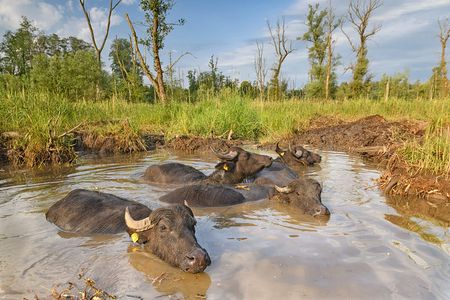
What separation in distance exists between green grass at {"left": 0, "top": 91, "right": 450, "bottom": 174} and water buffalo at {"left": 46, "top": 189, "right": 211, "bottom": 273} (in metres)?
4.41

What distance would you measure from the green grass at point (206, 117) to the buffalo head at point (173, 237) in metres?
4.67

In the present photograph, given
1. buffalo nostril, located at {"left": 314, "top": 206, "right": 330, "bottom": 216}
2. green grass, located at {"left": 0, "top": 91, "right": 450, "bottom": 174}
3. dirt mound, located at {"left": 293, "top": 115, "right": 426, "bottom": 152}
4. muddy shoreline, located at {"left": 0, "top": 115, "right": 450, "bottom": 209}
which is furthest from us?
dirt mound, located at {"left": 293, "top": 115, "right": 426, "bottom": 152}

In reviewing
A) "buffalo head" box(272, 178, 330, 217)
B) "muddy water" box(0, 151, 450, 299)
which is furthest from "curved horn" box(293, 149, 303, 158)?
"buffalo head" box(272, 178, 330, 217)

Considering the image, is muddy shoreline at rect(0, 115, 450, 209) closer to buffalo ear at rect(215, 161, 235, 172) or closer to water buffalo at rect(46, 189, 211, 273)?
buffalo ear at rect(215, 161, 235, 172)

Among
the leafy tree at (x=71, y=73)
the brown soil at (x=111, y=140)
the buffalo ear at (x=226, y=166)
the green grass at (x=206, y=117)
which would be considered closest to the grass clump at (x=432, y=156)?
the green grass at (x=206, y=117)

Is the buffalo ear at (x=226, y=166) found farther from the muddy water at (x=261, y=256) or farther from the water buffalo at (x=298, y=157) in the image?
the water buffalo at (x=298, y=157)

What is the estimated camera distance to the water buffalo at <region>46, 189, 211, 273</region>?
3.85 metres

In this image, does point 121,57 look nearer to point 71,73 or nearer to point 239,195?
point 71,73

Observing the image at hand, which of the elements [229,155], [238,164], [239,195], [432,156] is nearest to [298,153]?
[238,164]

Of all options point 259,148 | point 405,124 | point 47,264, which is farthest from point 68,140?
point 405,124

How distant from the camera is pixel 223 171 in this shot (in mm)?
8023

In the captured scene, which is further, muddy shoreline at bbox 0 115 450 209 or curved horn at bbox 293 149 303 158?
curved horn at bbox 293 149 303 158

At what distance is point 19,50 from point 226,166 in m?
40.8

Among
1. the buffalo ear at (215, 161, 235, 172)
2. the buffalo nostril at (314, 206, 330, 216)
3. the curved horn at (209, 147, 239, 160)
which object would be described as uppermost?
the curved horn at (209, 147, 239, 160)
